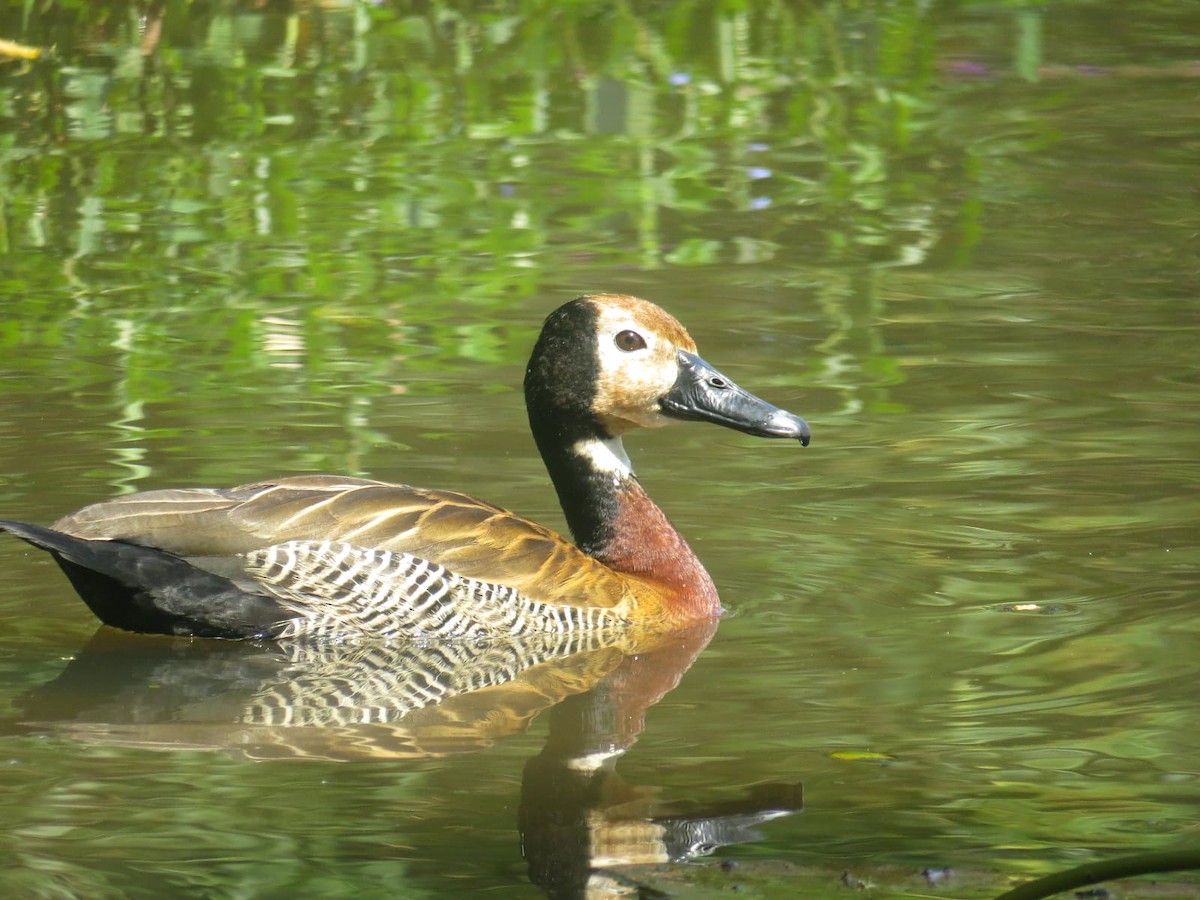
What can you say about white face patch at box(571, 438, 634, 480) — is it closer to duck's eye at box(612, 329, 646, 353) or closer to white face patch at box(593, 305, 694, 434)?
white face patch at box(593, 305, 694, 434)

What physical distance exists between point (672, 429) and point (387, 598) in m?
2.85

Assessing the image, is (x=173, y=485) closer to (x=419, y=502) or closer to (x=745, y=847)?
(x=419, y=502)

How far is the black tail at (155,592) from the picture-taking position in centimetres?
698

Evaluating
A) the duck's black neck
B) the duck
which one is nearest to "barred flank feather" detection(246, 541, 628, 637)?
the duck

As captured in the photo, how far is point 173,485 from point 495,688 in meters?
2.36

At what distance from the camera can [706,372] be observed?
7969mm

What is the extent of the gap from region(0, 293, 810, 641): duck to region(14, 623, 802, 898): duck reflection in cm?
11

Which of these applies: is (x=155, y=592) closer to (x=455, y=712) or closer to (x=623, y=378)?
(x=455, y=712)

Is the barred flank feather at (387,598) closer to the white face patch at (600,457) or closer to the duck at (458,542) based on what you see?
the duck at (458,542)

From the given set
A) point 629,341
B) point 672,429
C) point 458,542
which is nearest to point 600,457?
point 629,341

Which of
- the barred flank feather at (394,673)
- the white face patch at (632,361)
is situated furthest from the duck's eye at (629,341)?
the barred flank feather at (394,673)

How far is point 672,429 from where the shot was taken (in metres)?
9.95

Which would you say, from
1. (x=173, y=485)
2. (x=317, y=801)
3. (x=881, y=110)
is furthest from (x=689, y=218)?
(x=317, y=801)

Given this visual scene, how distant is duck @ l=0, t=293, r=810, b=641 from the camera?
7.15 metres
